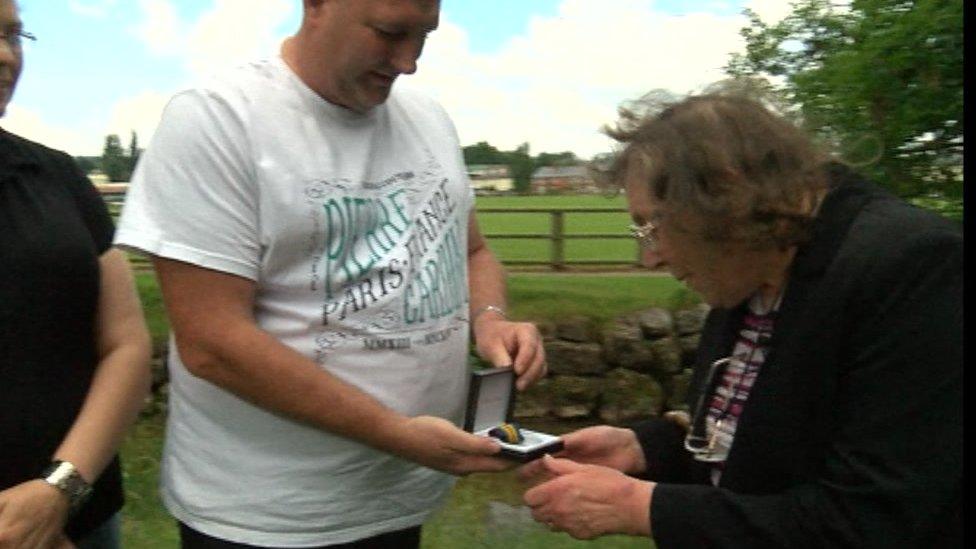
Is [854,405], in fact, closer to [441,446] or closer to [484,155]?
[441,446]

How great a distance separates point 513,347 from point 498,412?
0.15 m

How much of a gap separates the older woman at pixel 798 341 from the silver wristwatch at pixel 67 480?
79 cm

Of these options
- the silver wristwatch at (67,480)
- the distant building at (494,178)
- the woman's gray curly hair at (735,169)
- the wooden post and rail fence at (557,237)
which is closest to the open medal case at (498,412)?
the woman's gray curly hair at (735,169)

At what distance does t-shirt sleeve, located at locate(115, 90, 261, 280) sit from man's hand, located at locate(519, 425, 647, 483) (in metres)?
0.68

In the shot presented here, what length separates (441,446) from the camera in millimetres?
2021

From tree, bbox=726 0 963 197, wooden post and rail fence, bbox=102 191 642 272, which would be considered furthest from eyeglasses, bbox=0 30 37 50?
wooden post and rail fence, bbox=102 191 642 272

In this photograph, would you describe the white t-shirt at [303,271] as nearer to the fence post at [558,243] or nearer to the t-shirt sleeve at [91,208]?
the t-shirt sleeve at [91,208]

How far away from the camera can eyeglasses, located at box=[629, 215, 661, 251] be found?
1.87m

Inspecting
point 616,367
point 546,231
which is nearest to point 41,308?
point 616,367

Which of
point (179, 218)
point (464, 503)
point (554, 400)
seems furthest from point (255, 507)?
point (554, 400)

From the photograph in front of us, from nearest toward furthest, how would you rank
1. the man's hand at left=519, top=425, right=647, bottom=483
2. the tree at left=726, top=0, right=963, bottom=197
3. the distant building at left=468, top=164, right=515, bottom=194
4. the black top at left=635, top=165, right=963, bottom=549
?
the black top at left=635, top=165, right=963, bottom=549
the man's hand at left=519, top=425, right=647, bottom=483
the tree at left=726, top=0, right=963, bottom=197
the distant building at left=468, top=164, right=515, bottom=194

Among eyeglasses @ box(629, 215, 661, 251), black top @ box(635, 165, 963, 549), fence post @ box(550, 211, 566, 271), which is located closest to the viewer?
black top @ box(635, 165, 963, 549)

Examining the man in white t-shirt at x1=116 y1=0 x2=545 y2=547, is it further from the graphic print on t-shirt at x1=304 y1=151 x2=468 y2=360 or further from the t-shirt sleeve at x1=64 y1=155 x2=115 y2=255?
the t-shirt sleeve at x1=64 y1=155 x2=115 y2=255

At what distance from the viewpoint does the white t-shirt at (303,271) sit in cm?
196
